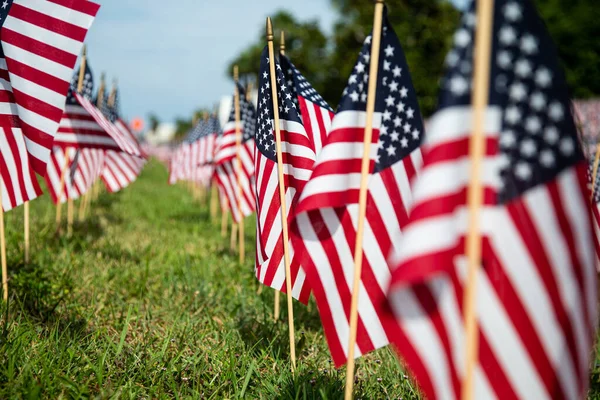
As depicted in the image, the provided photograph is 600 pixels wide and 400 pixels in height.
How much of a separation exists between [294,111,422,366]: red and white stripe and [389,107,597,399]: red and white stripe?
0.78 meters

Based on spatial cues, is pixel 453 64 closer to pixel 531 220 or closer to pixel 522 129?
pixel 522 129

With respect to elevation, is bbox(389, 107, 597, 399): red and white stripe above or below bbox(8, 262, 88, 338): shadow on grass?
above

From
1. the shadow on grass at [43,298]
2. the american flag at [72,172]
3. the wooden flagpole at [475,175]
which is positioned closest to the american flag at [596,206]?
the wooden flagpole at [475,175]

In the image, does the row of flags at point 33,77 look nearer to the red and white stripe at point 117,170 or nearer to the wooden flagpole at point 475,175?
the wooden flagpole at point 475,175

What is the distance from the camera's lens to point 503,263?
7.40 ft

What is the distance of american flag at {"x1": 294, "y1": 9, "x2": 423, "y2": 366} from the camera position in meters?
3.08

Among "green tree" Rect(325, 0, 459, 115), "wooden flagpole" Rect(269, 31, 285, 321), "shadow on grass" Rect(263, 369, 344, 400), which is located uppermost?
"green tree" Rect(325, 0, 459, 115)

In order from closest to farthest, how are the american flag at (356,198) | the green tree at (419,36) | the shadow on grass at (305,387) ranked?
the american flag at (356,198)
the shadow on grass at (305,387)
the green tree at (419,36)

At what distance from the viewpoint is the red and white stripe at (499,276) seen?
2205mm

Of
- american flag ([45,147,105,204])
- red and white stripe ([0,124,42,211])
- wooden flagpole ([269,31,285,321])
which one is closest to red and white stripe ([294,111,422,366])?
wooden flagpole ([269,31,285,321])

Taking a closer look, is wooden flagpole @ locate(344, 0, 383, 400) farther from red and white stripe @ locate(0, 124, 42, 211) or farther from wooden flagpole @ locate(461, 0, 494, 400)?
red and white stripe @ locate(0, 124, 42, 211)

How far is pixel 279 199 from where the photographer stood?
165 inches

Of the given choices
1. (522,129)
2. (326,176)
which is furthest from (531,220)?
(326,176)

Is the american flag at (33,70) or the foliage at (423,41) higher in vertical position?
the foliage at (423,41)
